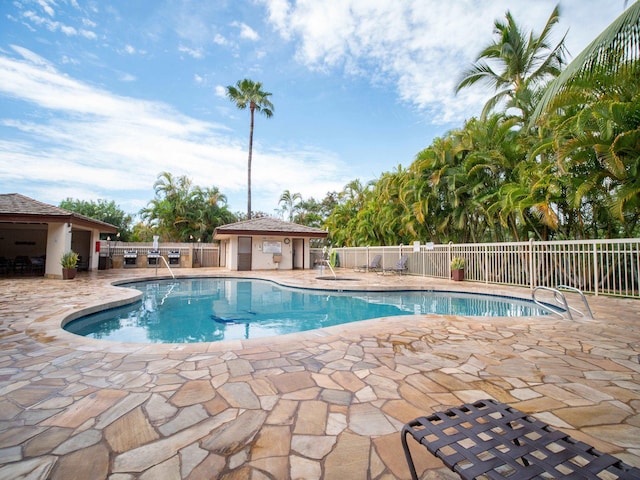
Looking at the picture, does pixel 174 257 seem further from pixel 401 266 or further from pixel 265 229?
pixel 401 266

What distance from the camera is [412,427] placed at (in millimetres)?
1441

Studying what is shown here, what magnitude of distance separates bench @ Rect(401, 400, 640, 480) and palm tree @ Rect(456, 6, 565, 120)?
11654 millimetres

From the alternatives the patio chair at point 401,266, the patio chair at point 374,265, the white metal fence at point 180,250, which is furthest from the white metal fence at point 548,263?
the white metal fence at point 180,250

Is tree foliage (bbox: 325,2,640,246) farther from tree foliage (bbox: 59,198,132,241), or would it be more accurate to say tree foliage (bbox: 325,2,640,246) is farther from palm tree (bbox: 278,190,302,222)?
tree foliage (bbox: 59,198,132,241)

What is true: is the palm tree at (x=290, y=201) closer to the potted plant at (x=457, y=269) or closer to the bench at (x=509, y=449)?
the potted plant at (x=457, y=269)

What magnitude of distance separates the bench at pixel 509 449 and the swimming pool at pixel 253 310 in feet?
15.9

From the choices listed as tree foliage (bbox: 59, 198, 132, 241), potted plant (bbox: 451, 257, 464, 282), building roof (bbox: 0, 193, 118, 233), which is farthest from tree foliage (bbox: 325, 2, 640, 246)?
tree foliage (bbox: 59, 198, 132, 241)

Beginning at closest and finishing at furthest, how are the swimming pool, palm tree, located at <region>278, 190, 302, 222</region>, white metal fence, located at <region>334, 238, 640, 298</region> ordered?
the swimming pool
white metal fence, located at <region>334, 238, 640, 298</region>
palm tree, located at <region>278, 190, 302, 222</region>

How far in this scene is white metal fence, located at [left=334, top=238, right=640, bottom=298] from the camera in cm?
792

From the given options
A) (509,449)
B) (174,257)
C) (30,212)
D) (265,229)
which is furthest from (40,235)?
(509,449)

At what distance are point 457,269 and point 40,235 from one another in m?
22.5

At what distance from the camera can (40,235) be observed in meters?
17.4

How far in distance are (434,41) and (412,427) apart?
12.6m

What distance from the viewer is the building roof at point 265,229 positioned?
17.1 m
